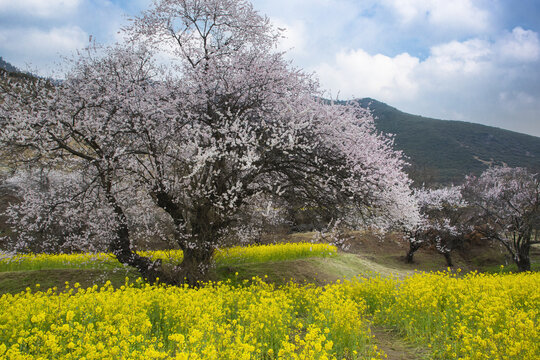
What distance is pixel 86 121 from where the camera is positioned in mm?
9828

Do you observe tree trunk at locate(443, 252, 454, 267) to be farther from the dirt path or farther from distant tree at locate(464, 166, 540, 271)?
the dirt path

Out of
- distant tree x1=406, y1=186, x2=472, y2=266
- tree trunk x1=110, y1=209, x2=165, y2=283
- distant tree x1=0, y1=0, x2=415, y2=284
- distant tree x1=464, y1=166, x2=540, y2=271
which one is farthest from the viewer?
distant tree x1=406, y1=186, x2=472, y2=266

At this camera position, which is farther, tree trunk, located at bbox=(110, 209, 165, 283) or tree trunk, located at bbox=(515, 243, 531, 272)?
tree trunk, located at bbox=(515, 243, 531, 272)

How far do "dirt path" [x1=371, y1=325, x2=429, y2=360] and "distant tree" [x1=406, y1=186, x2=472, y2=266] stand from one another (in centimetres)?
1816

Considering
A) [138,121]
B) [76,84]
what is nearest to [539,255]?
[138,121]

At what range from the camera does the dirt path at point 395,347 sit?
5.51 metres

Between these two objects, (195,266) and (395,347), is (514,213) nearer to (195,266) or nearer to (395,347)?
(395,347)

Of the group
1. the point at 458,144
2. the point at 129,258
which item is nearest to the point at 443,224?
the point at 129,258

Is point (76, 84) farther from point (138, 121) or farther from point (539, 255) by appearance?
point (539, 255)

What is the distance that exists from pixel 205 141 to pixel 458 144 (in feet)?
303

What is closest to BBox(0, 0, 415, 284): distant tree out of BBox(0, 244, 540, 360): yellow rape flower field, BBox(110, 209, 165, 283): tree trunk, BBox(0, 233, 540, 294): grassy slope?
BBox(110, 209, 165, 283): tree trunk

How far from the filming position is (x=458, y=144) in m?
87.8

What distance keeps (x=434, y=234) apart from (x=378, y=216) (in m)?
18.0

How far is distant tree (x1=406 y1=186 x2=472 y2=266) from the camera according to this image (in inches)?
974
